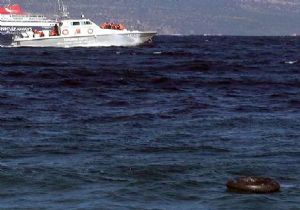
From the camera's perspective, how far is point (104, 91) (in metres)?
34.8

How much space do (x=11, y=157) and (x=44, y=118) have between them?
284 inches

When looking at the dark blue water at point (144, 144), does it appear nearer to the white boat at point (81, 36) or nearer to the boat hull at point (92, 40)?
the white boat at point (81, 36)

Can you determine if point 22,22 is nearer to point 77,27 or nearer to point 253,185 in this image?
point 77,27

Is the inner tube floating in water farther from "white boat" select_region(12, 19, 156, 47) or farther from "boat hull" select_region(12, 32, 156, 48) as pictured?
"boat hull" select_region(12, 32, 156, 48)

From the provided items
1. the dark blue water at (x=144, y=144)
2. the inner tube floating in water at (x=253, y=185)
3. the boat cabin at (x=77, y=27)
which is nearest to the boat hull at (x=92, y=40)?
the boat cabin at (x=77, y=27)

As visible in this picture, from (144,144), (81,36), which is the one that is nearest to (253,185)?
(144,144)

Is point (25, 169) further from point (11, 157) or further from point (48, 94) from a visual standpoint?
point (48, 94)

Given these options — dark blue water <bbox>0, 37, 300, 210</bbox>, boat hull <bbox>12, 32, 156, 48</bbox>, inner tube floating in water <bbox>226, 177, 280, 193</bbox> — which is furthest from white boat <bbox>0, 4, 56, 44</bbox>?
inner tube floating in water <bbox>226, 177, 280, 193</bbox>

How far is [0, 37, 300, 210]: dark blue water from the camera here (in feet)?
45.8

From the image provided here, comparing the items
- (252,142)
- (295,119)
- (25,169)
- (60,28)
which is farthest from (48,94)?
(60,28)

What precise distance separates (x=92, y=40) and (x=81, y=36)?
133cm

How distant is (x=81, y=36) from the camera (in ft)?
276

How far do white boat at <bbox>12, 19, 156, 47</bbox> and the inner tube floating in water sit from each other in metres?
68.7

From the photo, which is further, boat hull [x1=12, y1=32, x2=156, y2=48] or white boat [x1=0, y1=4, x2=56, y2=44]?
white boat [x1=0, y1=4, x2=56, y2=44]
